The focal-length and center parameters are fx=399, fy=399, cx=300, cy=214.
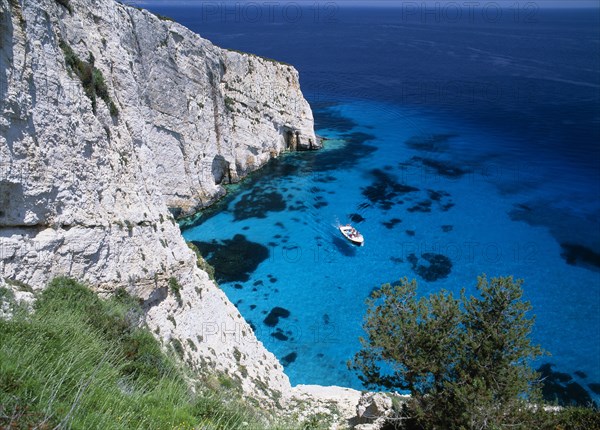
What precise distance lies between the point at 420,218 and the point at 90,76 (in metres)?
29.8

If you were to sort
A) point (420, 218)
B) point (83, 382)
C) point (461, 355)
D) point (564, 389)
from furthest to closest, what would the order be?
point (420, 218) < point (564, 389) < point (461, 355) < point (83, 382)

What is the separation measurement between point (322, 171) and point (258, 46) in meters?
88.4

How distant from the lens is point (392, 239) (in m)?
34.1

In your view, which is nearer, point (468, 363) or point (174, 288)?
point (468, 363)

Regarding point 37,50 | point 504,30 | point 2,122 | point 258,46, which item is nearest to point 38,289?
point 2,122

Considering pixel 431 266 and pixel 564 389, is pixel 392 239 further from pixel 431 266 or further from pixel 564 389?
pixel 564 389

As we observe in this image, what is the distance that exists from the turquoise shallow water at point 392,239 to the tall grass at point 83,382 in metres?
13.6

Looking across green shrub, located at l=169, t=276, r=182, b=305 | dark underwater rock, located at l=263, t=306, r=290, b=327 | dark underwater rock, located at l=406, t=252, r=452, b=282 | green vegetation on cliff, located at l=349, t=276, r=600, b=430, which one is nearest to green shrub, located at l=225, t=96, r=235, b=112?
dark underwater rock, located at l=406, t=252, r=452, b=282

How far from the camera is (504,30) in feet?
Result: 560

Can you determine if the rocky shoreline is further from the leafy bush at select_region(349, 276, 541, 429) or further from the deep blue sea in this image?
the deep blue sea

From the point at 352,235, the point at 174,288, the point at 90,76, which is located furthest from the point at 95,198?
the point at 352,235

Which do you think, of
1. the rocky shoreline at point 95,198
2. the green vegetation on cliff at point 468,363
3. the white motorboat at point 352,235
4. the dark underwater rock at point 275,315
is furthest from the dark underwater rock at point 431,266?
the green vegetation on cliff at point 468,363

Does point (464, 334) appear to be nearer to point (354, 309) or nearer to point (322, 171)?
point (354, 309)

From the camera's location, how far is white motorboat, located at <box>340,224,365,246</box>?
108ft
